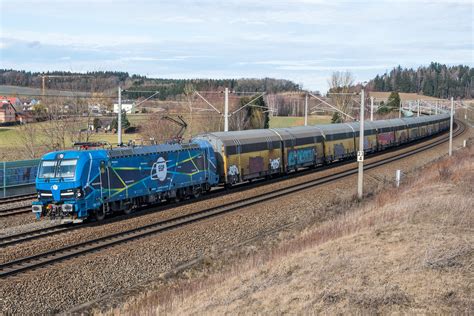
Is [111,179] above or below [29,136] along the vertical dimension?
below

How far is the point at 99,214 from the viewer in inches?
995

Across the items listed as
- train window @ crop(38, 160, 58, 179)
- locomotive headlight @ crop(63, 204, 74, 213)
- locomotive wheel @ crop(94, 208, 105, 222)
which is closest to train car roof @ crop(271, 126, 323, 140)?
locomotive wheel @ crop(94, 208, 105, 222)

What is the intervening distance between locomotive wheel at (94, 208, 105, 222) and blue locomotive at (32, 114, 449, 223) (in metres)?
0.04

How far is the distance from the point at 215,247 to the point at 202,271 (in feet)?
10.6

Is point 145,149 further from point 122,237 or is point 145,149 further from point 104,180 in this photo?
point 122,237

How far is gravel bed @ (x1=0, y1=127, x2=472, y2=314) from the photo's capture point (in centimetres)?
1575

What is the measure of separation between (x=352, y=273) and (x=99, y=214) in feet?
45.9

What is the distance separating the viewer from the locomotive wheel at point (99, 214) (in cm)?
2502

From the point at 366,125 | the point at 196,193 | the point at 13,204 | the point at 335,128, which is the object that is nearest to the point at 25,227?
the point at 13,204

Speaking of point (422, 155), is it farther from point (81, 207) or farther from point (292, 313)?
point (292, 313)

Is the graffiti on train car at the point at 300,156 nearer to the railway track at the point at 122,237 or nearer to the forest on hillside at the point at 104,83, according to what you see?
the railway track at the point at 122,237

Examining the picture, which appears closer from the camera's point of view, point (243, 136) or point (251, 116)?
point (243, 136)

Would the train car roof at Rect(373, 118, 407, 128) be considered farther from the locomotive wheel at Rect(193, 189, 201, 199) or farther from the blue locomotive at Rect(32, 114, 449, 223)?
the locomotive wheel at Rect(193, 189, 201, 199)

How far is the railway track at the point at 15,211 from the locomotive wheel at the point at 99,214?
4649 mm
